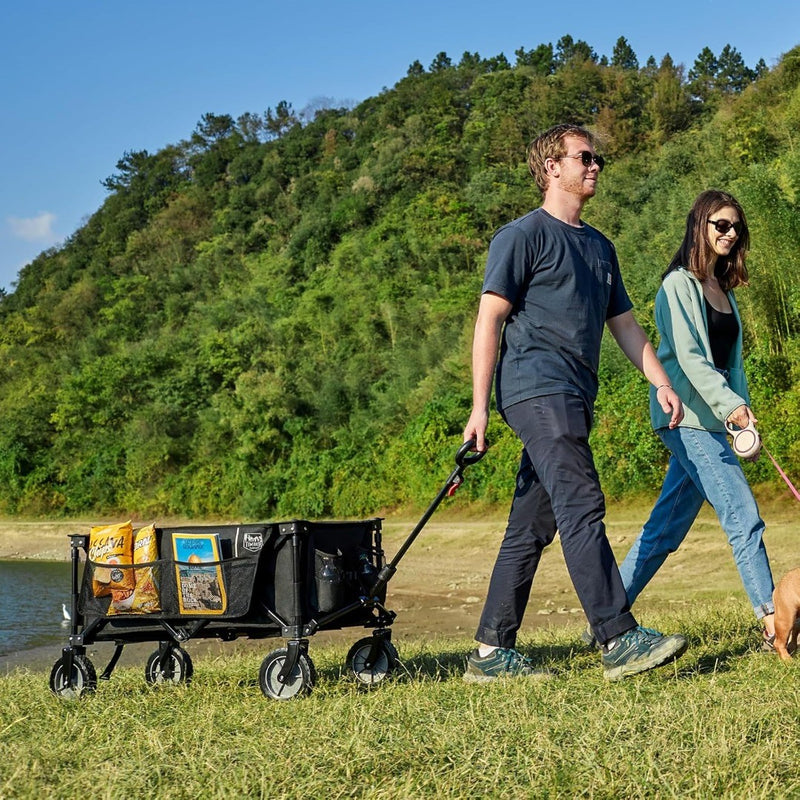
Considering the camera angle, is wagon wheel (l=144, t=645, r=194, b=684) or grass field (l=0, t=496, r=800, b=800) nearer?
grass field (l=0, t=496, r=800, b=800)

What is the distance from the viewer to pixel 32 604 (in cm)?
1471

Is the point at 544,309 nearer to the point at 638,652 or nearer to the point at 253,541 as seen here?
the point at 638,652

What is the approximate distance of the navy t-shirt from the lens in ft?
14.1

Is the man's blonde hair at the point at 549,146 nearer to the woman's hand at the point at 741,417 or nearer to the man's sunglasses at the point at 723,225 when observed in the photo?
the man's sunglasses at the point at 723,225

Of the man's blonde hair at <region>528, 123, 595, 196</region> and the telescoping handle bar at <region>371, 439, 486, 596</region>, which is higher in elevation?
the man's blonde hair at <region>528, 123, 595, 196</region>

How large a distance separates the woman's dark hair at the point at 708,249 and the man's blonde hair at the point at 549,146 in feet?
2.52

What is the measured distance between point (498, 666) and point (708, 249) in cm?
232

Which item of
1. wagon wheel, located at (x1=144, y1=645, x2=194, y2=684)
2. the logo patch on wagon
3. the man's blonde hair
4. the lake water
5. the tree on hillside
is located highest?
the tree on hillside

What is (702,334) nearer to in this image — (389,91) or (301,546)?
(301,546)

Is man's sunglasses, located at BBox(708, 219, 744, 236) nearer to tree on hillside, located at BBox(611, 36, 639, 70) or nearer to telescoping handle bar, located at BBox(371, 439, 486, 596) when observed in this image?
telescoping handle bar, located at BBox(371, 439, 486, 596)

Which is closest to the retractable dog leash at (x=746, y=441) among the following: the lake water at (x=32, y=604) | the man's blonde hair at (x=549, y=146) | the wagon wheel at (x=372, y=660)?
the man's blonde hair at (x=549, y=146)

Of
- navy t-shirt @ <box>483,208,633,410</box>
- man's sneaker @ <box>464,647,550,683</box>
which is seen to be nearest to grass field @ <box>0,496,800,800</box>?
man's sneaker @ <box>464,647,550,683</box>

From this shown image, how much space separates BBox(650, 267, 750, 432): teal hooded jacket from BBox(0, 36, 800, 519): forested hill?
11.1 metres

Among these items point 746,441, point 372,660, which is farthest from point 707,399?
point 372,660
